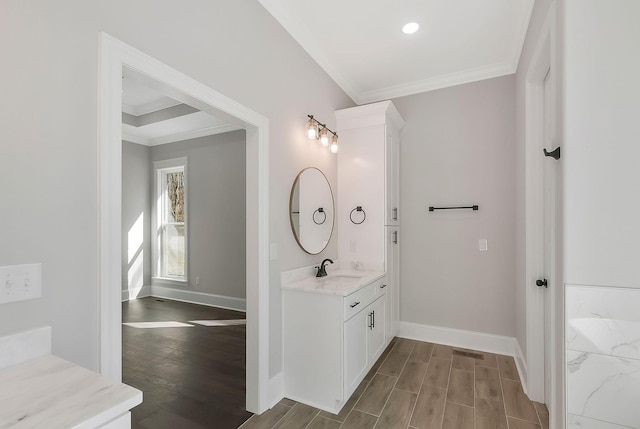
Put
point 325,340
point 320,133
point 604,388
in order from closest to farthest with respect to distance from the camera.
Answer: point 604,388
point 325,340
point 320,133

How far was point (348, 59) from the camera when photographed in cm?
311

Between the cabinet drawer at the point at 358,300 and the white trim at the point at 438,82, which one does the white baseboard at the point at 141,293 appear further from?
the white trim at the point at 438,82

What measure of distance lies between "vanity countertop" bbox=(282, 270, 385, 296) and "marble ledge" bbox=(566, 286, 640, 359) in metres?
1.25

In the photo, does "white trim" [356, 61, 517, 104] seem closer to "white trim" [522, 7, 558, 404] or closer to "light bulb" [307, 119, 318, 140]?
"white trim" [522, 7, 558, 404]

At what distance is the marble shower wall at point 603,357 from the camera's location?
1.26 metres

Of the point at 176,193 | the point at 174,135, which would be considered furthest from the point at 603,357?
the point at 174,135

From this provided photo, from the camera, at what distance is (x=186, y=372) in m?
2.74

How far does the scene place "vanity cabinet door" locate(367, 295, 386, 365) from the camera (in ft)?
8.71

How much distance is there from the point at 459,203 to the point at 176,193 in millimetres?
4481

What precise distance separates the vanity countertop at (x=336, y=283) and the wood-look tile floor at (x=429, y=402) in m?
0.82

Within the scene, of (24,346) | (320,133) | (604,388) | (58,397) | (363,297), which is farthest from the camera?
(320,133)

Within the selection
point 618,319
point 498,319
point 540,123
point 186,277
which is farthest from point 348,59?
point 186,277

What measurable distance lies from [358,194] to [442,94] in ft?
5.02

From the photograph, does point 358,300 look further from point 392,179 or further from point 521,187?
point 521,187
